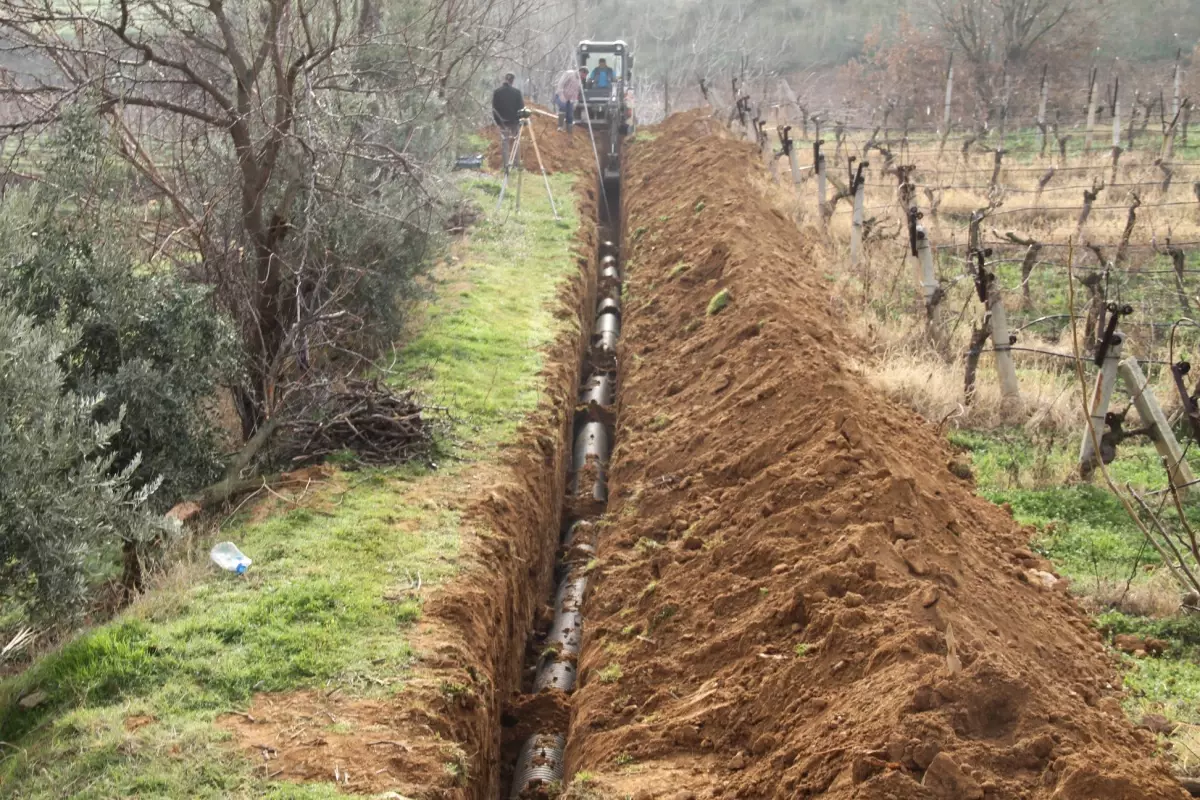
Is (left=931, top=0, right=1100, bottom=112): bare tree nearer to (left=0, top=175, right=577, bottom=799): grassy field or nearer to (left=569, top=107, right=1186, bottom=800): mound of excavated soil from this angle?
(left=569, top=107, right=1186, bottom=800): mound of excavated soil

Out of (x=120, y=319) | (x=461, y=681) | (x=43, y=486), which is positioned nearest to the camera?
(x=43, y=486)

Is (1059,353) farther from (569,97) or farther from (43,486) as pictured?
(569,97)

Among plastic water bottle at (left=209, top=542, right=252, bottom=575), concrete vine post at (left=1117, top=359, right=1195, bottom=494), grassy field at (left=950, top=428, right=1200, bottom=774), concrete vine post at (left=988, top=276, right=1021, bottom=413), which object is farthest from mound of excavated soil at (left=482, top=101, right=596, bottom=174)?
concrete vine post at (left=1117, top=359, right=1195, bottom=494)

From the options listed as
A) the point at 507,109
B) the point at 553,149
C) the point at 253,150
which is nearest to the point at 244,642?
the point at 253,150

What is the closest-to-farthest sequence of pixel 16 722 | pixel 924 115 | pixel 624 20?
pixel 16 722 → pixel 924 115 → pixel 624 20

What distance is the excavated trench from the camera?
6.79 m

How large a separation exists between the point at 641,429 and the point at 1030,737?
20.1ft

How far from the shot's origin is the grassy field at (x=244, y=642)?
507 centimetres

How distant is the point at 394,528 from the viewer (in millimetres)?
7668

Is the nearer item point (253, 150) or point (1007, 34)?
point (253, 150)

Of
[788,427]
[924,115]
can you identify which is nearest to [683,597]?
[788,427]

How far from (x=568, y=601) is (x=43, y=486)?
159 inches

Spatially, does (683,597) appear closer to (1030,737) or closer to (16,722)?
(1030,737)

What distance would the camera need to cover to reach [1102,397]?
26.2 ft
